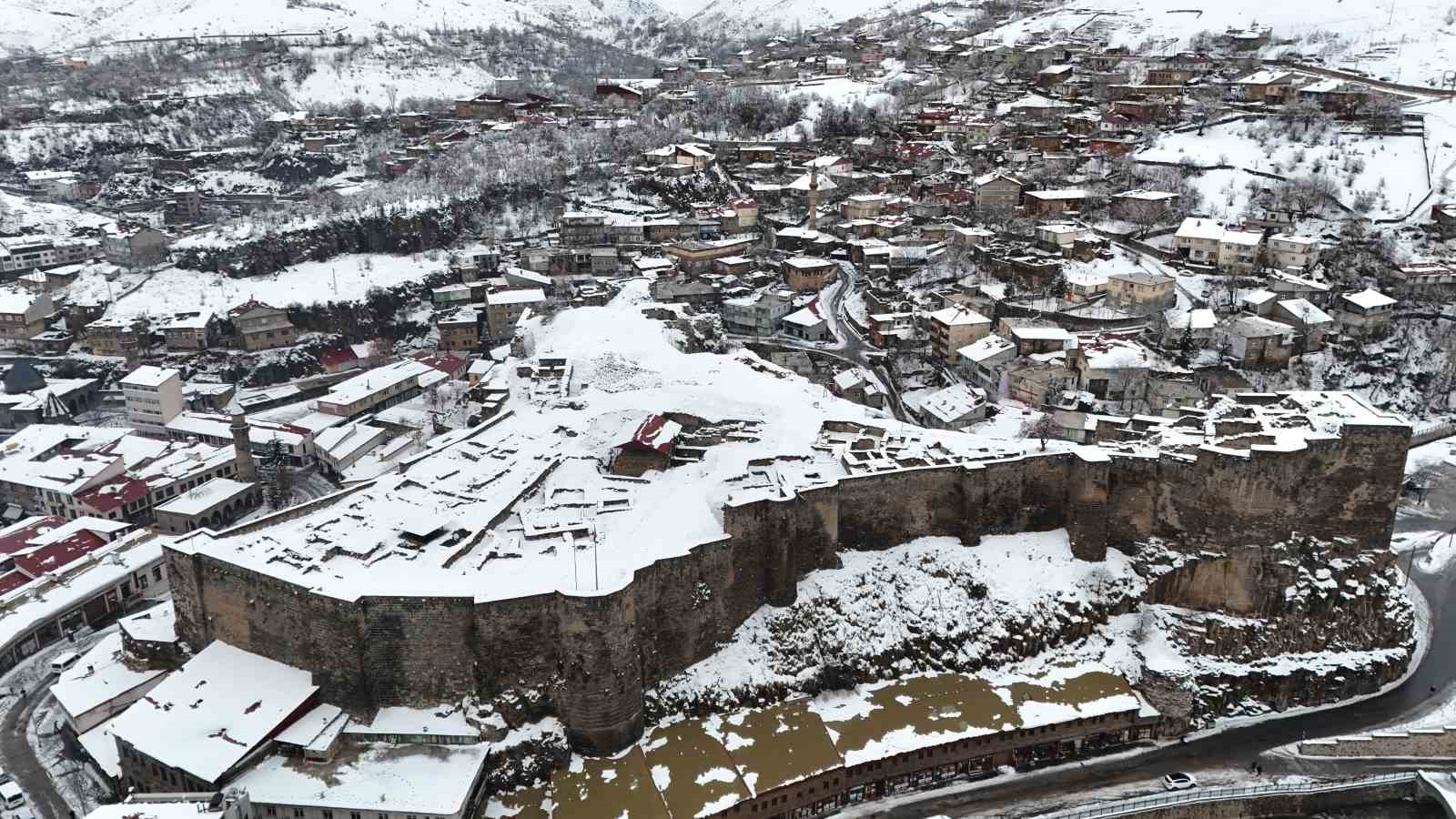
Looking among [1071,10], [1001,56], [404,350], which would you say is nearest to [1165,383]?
[404,350]

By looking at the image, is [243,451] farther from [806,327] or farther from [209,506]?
[806,327]

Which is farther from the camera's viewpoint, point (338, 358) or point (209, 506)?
point (338, 358)

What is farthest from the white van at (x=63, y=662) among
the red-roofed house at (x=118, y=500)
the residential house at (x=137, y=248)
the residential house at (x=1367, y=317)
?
the residential house at (x=1367, y=317)

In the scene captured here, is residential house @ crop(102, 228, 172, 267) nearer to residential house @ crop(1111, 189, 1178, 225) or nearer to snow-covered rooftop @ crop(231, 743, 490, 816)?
snow-covered rooftop @ crop(231, 743, 490, 816)

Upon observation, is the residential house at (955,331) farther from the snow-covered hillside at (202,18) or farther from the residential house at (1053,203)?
the snow-covered hillside at (202,18)

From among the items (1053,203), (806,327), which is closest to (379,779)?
(806,327)
